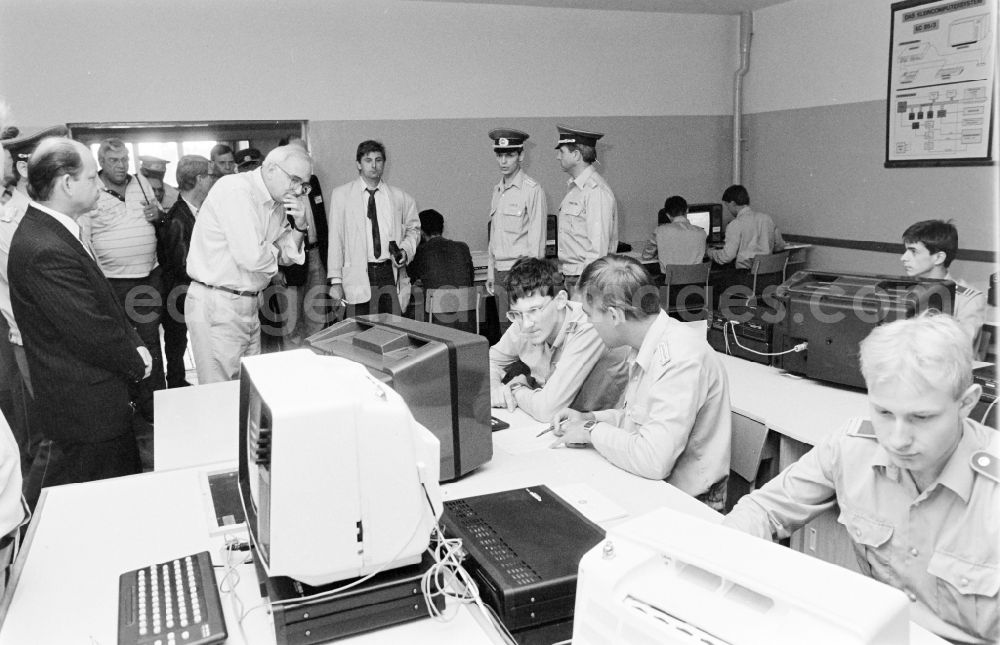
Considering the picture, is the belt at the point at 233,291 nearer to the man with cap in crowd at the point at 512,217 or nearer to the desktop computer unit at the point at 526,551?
the man with cap in crowd at the point at 512,217

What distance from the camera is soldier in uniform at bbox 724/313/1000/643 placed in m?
1.31

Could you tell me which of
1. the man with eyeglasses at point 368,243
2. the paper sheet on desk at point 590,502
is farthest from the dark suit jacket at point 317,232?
the paper sheet on desk at point 590,502

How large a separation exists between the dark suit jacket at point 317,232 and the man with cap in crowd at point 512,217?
1156 mm

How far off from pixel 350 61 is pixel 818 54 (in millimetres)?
3544

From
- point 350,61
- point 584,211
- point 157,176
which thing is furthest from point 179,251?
point 584,211

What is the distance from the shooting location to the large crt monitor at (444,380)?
1839 millimetres

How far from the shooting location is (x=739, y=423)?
236 cm

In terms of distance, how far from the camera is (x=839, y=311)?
2.72 meters

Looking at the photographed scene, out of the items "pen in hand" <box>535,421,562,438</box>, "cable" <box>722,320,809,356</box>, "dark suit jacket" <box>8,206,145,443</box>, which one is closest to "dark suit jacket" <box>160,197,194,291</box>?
"dark suit jacket" <box>8,206,145,443</box>

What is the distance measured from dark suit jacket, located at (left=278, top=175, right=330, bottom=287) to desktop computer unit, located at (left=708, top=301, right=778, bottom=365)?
9.34 ft

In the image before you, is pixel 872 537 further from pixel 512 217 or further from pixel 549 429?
pixel 512 217

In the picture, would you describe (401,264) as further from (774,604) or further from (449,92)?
(774,604)

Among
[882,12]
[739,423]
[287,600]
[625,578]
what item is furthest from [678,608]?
[882,12]

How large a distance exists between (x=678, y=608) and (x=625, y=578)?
3.3 inches
